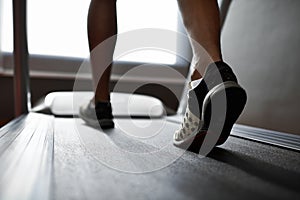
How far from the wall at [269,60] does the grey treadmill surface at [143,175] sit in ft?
1.59

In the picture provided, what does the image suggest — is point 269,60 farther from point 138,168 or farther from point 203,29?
point 138,168

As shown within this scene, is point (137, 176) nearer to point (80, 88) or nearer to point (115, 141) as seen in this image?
point (115, 141)

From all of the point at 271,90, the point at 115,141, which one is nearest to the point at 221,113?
the point at 115,141

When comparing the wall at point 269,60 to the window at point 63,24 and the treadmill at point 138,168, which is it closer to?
the treadmill at point 138,168

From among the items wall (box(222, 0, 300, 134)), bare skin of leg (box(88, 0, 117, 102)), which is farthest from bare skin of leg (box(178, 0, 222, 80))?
wall (box(222, 0, 300, 134))

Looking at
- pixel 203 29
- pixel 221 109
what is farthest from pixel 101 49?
pixel 221 109

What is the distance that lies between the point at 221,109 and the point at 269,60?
36.6 inches

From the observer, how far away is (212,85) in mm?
788

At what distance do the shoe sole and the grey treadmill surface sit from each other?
0.20 ft

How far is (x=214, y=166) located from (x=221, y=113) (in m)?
0.14

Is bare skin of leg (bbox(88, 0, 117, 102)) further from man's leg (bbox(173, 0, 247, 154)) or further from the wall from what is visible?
the wall

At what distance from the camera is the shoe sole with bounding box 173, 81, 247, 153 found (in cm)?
74

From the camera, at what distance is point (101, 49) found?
1286mm

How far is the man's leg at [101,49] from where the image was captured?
127 centimetres
